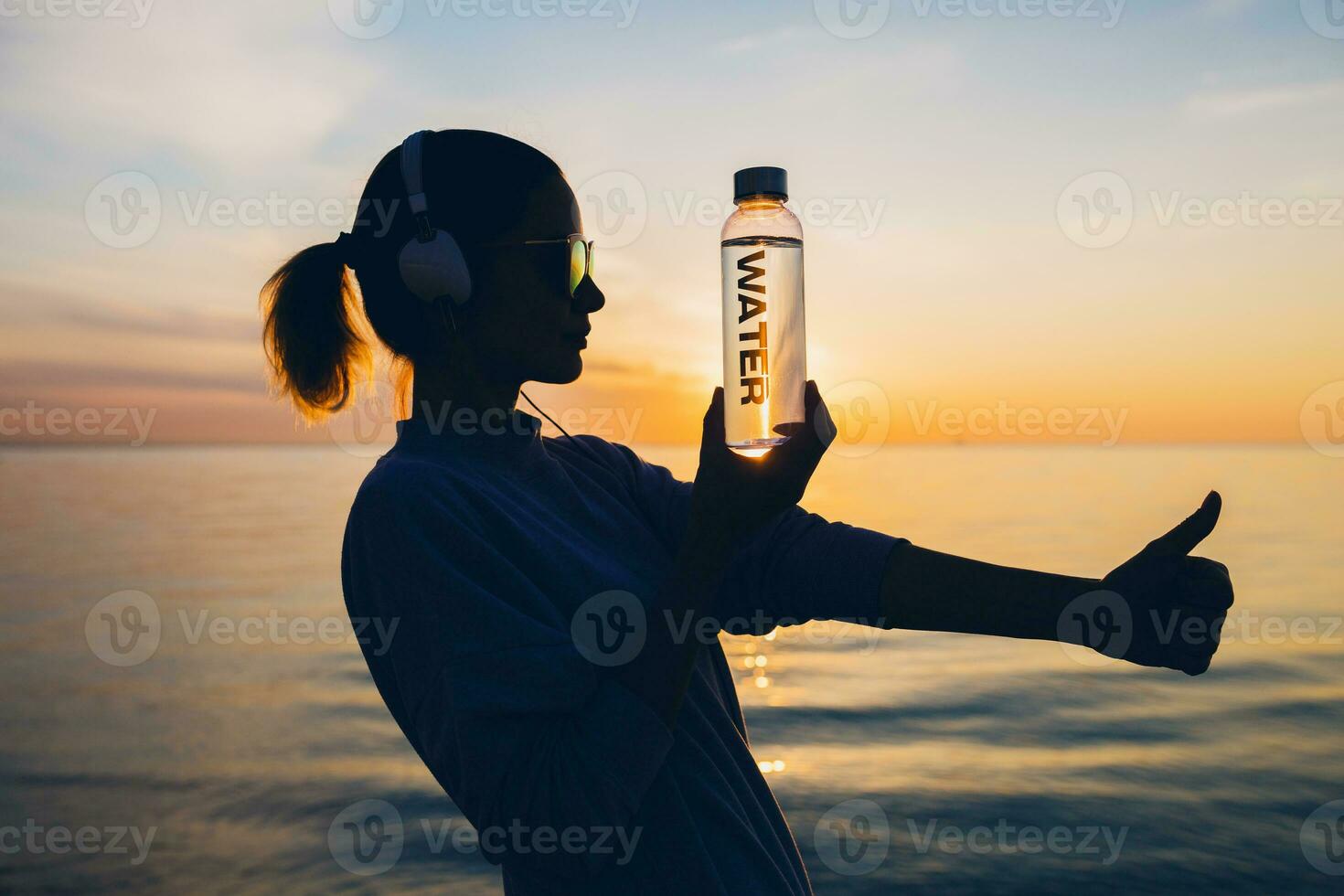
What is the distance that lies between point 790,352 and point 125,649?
14009mm

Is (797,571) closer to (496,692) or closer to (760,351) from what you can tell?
(760,351)

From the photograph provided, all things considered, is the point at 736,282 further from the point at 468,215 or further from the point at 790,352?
the point at 468,215

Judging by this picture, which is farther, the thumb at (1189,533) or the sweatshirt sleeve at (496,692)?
the thumb at (1189,533)

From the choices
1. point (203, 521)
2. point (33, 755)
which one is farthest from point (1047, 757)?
point (203, 521)

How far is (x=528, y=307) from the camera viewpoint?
66.2 inches

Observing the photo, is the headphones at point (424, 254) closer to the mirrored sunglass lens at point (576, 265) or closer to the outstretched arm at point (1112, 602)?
the mirrored sunglass lens at point (576, 265)

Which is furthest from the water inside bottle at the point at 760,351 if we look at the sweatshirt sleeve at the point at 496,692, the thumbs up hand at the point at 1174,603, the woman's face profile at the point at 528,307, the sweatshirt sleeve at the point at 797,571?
the thumbs up hand at the point at 1174,603

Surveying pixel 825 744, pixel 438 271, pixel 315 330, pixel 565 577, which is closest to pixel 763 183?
pixel 438 271

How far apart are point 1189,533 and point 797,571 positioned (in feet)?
1.95

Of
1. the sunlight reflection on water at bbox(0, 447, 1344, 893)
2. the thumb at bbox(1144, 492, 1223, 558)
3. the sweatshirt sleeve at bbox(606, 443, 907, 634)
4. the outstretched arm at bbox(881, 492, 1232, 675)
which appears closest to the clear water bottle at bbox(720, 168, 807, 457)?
the sweatshirt sleeve at bbox(606, 443, 907, 634)

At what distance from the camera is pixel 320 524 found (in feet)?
85.3

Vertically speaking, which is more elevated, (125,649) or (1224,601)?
(1224,601)

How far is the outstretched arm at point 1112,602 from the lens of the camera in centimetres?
138

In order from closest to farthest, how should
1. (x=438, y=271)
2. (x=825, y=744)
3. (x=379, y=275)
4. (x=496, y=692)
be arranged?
(x=496, y=692) < (x=438, y=271) < (x=379, y=275) < (x=825, y=744)
